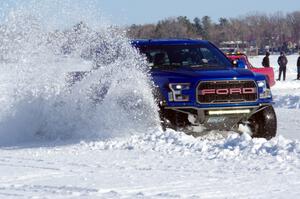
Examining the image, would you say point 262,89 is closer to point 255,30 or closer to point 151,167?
point 151,167

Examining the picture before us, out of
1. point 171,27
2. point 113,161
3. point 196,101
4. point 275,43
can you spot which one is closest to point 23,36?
point 196,101

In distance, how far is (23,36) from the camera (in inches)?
436

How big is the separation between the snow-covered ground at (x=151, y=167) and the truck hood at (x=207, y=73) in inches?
32.8

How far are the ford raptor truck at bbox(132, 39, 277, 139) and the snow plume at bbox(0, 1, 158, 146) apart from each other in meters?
0.25

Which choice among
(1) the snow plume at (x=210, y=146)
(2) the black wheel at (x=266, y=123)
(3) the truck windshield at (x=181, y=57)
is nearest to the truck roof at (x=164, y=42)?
(3) the truck windshield at (x=181, y=57)

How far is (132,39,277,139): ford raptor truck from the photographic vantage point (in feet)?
28.2

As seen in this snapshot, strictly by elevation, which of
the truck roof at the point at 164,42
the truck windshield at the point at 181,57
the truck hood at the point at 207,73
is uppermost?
the truck roof at the point at 164,42

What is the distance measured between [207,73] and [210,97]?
0.34 meters

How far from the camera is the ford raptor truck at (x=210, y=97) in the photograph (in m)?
8.61

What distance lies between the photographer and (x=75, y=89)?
30.3ft

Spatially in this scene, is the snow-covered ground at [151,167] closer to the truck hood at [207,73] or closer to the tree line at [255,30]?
the truck hood at [207,73]

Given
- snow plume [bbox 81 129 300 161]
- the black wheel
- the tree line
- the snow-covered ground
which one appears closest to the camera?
the snow-covered ground

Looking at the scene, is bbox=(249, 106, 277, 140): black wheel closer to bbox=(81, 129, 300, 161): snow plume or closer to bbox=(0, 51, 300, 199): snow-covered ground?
bbox=(0, 51, 300, 199): snow-covered ground

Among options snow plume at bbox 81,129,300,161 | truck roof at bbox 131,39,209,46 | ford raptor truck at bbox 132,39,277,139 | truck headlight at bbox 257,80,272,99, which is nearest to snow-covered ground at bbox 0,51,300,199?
snow plume at bbox 81,129,300,161
